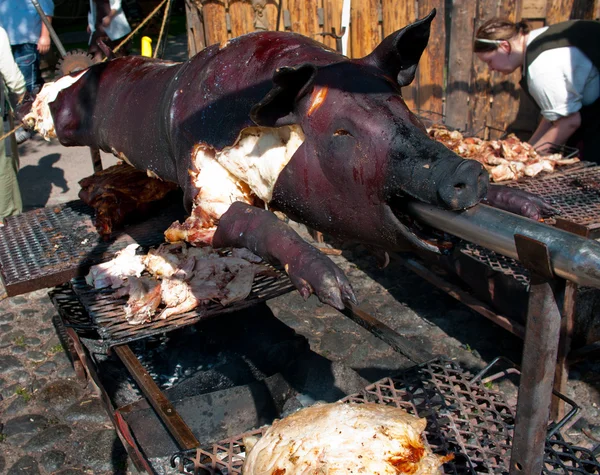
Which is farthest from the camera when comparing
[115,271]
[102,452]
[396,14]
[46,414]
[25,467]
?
[396,14]

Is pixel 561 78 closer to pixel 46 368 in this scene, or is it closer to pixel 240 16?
pixel 240 16

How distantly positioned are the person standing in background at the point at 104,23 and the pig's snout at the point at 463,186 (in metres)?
4.34

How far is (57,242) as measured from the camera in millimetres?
4531

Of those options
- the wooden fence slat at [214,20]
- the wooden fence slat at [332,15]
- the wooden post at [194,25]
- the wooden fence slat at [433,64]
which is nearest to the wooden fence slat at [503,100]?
the wooden fence slat at [433,64]

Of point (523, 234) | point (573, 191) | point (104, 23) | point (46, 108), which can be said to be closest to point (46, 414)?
point (46, 108)

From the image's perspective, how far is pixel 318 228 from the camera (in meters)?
2.74

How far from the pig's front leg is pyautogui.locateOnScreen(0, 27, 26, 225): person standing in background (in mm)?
4700

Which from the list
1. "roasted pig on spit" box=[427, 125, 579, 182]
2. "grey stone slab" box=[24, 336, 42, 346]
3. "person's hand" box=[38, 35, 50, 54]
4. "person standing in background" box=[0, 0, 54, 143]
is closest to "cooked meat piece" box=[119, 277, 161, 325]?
"grey stone slab" box=[24, 336, 42, 346]

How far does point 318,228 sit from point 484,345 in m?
2.57

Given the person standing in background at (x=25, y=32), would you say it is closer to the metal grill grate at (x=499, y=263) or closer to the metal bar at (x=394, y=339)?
the metal grill grate at (x=499, y=263)

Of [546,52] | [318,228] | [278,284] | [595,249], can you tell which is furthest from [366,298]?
[595,249]

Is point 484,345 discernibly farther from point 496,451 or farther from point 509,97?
point 509,97

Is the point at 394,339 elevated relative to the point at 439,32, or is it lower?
lower

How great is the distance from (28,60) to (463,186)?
8351 millimetres
